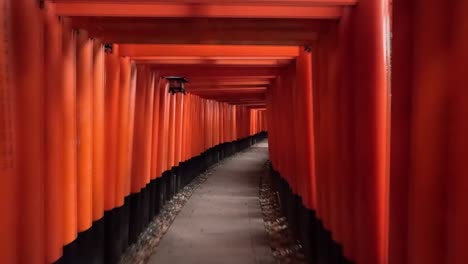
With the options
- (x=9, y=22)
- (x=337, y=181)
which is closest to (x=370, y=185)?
(x=337, y=181)

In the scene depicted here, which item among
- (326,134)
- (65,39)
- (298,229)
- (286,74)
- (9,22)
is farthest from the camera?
(286,74)

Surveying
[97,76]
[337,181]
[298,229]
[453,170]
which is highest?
[97,76]

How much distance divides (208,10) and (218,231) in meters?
5.35

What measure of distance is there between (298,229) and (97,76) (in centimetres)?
404

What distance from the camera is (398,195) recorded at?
2.59 meters

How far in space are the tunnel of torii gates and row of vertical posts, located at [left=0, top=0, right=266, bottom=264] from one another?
16 millimetres

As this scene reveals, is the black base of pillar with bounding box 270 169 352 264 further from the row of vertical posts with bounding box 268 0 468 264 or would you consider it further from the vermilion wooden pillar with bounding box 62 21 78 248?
the vermilion wooden pillar with bounding box 62 21 78 248

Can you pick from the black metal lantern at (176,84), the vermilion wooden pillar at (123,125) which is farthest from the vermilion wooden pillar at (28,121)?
the black metal lantern at (176,84)

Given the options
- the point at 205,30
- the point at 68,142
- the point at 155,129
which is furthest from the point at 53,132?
the point at 155,129

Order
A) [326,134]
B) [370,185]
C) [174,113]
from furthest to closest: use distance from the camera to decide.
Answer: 1. [174,113]
2. [326,134]
3. [370,185]

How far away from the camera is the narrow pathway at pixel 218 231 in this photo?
7.10 metres

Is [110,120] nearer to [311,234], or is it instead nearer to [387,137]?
[311,234]

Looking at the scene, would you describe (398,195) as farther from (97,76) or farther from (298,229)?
(298,229)

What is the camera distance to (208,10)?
4.19 m
